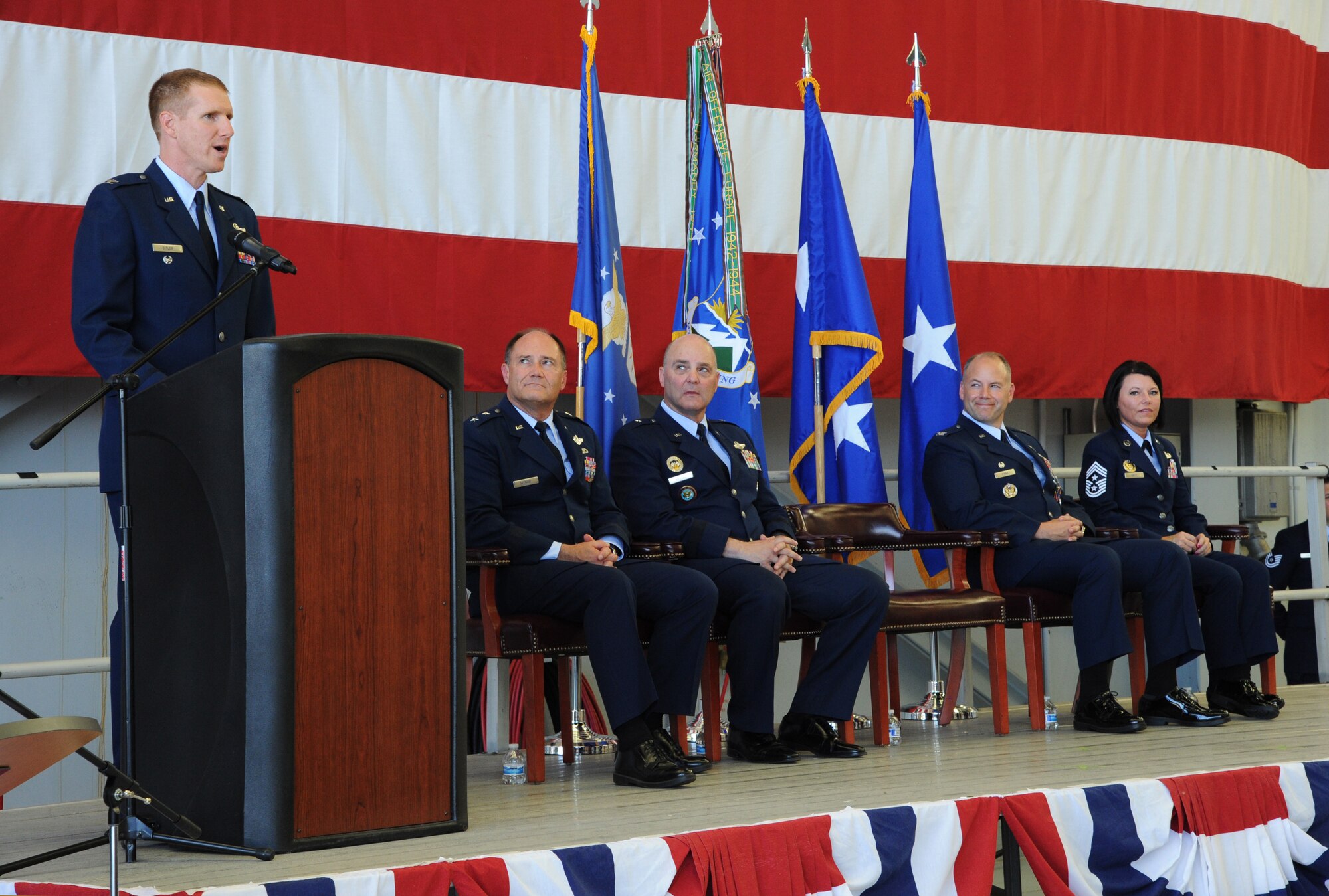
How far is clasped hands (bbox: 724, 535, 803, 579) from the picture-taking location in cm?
350

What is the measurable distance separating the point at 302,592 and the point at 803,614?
1672mm

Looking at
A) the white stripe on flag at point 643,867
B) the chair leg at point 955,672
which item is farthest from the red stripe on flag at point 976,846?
the chair leg at point 955,672

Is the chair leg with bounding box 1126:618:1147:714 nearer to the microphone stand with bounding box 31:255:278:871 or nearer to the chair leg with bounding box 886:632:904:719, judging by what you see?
the chair leg with bounding box 886:632:904:719

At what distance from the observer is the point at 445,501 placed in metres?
2.37

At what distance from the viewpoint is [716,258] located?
14.2 feet

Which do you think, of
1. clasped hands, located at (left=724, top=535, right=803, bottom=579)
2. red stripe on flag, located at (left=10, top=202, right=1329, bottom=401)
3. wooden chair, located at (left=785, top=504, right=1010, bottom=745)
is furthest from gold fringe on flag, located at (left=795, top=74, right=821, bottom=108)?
clasped hands, located at (left=724, top=535, right=803, bottom=579)

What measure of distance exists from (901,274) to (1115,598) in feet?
5.58

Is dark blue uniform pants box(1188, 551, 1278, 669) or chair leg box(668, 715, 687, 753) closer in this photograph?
chair leg box(668, 715, 687, 753)

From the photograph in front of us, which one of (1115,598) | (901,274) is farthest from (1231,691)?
(901,274)

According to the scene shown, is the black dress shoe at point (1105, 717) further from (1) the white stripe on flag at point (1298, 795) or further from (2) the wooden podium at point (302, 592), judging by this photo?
(2) the wooden podium at point (302, 592)

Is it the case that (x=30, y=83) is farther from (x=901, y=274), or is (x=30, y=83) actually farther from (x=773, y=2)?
(x=901, y=274)

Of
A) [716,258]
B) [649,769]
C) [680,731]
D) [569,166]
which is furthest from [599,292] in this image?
[649,769]

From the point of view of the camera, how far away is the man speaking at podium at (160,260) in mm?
2451

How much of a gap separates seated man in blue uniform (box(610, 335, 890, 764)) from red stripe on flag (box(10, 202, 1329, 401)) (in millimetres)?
798
